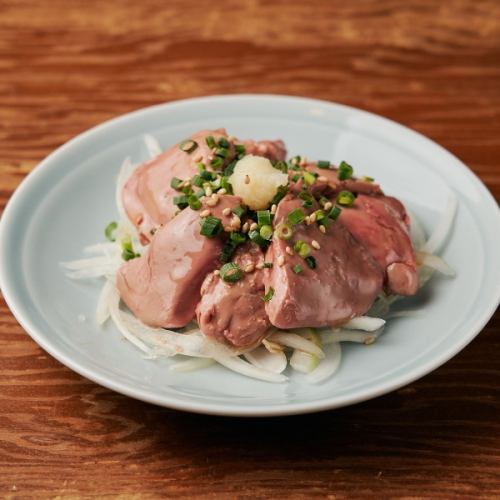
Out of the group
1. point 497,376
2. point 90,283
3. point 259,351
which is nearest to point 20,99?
point 90,283

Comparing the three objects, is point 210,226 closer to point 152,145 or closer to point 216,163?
point 216,163

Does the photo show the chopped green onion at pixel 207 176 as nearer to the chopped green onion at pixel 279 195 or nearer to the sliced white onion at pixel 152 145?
the chopped green onion at pixel 279 195

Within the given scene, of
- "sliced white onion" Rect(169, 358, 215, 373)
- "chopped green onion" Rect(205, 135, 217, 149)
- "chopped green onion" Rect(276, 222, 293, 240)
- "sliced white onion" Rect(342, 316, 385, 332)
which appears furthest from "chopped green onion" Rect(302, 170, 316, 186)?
"sliced white onion" Rect(169, 358, 215, 373)

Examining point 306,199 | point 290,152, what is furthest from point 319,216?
point 290,152

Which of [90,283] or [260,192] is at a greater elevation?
[260,192]

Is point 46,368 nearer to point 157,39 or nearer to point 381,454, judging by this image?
point 381,454

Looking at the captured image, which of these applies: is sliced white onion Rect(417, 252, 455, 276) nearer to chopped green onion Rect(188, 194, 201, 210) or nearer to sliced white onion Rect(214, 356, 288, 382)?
sliced white onion Rect(214, 356, 288, 382)

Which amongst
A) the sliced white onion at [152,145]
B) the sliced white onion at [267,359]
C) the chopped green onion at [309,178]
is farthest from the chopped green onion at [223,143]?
the sliced white onion at [267,359]
